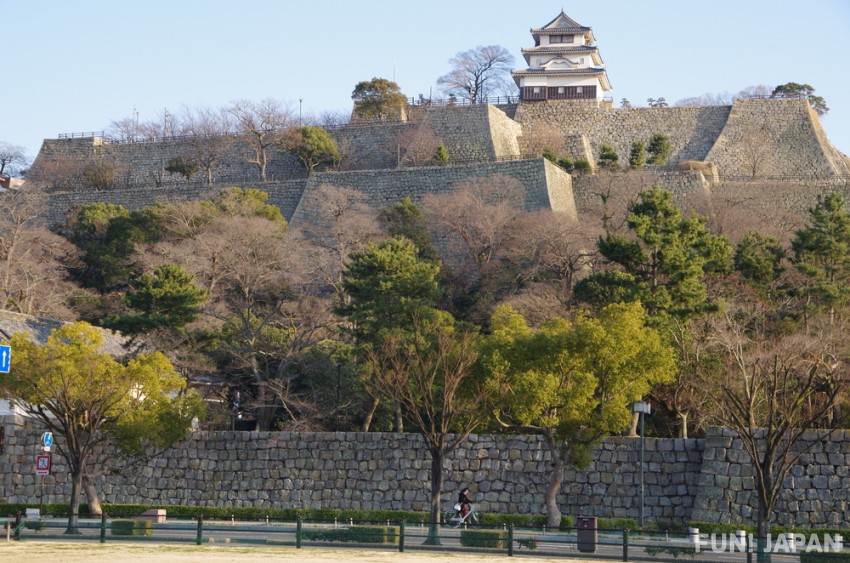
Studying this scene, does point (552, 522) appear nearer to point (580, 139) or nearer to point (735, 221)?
point (735, 221)

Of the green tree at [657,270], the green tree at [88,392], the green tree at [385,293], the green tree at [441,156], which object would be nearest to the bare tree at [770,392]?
the green tree at [657,270]

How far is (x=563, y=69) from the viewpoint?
62.2 m

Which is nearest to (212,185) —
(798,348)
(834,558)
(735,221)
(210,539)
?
(735,221)

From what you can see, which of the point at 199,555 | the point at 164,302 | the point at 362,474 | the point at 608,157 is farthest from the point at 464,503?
the point at 608,157

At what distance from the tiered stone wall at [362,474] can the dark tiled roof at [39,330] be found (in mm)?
2215

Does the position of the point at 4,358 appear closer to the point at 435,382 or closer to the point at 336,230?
the point at 435,382

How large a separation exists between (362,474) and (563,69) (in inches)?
1460

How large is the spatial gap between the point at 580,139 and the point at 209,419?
1152 inches

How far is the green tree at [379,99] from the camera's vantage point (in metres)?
63.1

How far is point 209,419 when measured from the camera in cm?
3222

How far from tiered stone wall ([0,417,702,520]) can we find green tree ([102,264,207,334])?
309 cm

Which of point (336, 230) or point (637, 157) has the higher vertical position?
point (637, 157)

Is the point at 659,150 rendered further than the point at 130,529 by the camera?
Yes

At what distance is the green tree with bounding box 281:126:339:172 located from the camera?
56125 millimetres
